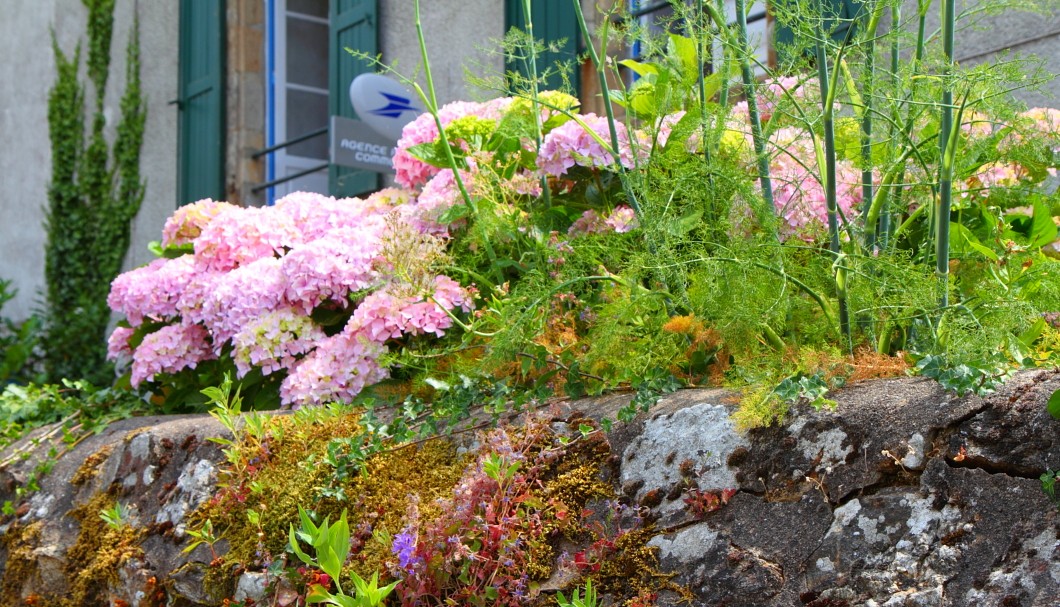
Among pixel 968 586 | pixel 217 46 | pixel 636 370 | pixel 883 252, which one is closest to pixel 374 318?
pixel 636 370

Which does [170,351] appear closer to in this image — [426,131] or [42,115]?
[426,131]

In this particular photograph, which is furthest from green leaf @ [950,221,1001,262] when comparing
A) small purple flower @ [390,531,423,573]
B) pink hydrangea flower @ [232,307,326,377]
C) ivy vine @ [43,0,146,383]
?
ivy vine @ [43,0,146,383]

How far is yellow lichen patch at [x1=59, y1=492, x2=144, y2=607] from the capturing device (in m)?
2.43

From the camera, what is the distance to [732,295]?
1773mm

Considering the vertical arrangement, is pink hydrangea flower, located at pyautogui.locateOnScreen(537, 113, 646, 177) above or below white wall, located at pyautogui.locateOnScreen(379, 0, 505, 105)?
below

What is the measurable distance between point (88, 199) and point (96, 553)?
699cm

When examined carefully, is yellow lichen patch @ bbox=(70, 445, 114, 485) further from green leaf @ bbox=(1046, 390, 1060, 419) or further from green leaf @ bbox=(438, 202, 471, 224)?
green leaf @ bbox=(1046, 390, 1060, 419)

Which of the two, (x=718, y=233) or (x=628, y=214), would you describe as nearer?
(x=718, y=233)

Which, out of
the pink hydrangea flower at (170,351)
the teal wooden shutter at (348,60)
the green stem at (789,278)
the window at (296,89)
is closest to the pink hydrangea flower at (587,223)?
the green stem at (789,278)

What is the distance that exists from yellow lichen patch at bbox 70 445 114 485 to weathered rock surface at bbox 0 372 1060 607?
148 centimetres

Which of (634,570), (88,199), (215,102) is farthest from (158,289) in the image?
(88,199)

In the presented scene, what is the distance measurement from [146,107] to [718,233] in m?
7.41

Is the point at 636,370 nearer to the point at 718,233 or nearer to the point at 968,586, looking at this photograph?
the point at 718,233

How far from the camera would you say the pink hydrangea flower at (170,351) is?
10.6ft
